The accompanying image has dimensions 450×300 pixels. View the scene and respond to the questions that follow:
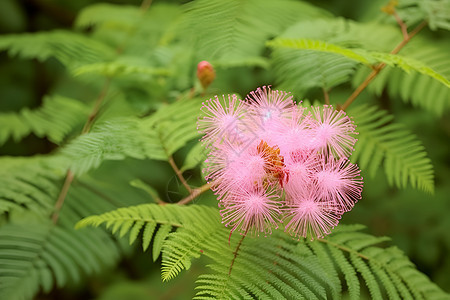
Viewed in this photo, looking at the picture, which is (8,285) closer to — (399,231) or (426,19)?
(426,19)

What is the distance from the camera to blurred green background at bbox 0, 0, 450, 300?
6.37 feet

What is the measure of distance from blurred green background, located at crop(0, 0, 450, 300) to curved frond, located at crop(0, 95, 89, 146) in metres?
0.26

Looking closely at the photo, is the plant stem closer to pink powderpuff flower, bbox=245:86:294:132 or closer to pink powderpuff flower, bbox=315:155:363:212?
pink powderpuff flower, bbox=245:86:294:132

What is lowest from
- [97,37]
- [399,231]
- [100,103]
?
[399,231]

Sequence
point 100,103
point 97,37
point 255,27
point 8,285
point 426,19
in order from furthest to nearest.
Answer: point 97,37, point 100,103, point 255,27, point 426,19, point 8,285

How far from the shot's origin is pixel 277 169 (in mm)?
786

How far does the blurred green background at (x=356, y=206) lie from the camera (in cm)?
194

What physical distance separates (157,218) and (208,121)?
208 millimetres

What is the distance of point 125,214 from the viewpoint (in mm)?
812

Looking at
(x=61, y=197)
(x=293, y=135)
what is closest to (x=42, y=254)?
(x=61, y=197)

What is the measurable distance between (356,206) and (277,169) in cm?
136

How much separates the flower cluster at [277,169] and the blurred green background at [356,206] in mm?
809

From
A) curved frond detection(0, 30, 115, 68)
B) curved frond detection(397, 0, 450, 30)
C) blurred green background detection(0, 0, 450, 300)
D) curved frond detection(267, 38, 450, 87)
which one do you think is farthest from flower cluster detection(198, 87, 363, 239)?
curved frond detection(0, 30, 115, 68)

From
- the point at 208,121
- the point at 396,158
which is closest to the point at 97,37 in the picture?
the point at 208,121
